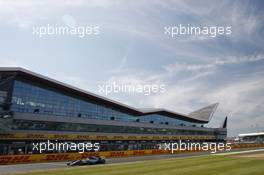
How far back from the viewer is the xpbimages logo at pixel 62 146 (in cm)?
7244

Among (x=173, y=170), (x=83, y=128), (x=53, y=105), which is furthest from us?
(x=83, y=128)

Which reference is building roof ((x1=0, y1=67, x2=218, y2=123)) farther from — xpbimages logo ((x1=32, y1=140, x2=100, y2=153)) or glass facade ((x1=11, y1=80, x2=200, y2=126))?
xpbimages logo ((x1=32, y1=140, x2=100, y2=153))

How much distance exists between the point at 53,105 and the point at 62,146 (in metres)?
9.39

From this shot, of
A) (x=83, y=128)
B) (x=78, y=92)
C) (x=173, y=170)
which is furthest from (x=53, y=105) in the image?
(x=173, y=170)

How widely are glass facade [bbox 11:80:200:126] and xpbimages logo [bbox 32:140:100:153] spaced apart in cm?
668

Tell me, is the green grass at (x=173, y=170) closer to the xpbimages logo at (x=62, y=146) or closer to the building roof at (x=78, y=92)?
the xpbimages logo at (x=62, y=146)

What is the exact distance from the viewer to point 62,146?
78.1 meters

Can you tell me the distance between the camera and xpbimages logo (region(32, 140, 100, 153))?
238ft

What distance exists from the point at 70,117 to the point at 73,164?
36805 millimetres

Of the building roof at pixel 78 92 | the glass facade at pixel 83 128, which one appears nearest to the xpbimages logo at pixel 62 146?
the glass facade at pixel 83 128

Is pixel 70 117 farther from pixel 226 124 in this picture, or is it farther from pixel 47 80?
pixel 226 124

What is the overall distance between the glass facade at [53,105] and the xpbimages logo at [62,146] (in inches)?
263

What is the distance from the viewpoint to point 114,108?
104 meters

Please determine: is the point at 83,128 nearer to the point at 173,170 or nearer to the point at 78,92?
the point at 78,92
